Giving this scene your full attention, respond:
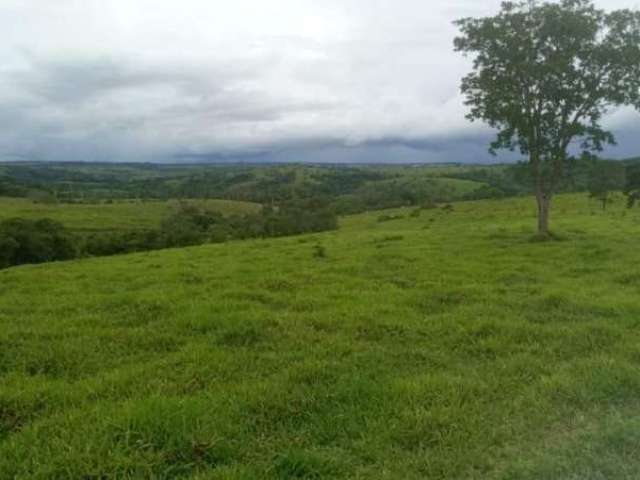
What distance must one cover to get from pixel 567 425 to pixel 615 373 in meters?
1.89

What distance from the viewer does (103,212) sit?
129000 millimetres

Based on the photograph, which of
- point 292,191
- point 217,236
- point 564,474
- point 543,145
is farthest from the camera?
point 292,191

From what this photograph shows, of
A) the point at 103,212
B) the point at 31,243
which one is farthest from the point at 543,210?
the point at 103,212

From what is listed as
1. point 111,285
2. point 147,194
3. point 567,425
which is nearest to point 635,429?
point 567,425

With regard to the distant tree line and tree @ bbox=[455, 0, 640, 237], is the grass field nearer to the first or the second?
tree @ bbox=[455, 0, 640, 237]

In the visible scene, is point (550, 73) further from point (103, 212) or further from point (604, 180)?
point (103, 212)

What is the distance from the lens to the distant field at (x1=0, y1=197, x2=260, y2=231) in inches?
4407

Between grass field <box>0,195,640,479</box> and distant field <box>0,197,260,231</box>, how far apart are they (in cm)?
10228

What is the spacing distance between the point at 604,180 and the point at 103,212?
343 feet

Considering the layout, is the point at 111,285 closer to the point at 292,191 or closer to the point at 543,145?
the point at 543,145

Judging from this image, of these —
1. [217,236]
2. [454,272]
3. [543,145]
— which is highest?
[543,145]

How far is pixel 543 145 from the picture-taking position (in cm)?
2692

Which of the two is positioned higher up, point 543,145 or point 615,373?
point 543,145

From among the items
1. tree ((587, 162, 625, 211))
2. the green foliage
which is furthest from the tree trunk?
the green foliage
